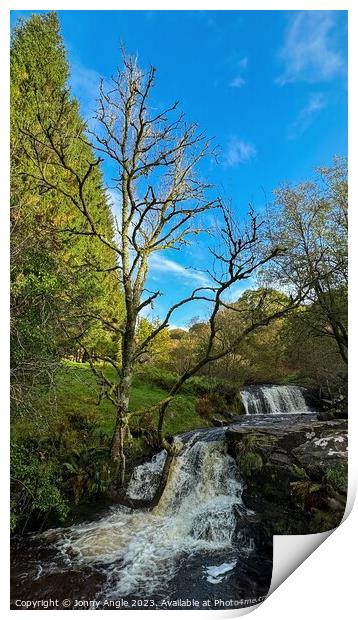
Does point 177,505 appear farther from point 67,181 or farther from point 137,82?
point 137,82

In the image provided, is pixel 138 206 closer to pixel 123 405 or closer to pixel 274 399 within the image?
pixel 123 405

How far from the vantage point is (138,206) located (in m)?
4.21

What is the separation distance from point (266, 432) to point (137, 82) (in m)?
3.64

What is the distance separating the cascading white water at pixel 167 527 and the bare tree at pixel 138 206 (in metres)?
0.35

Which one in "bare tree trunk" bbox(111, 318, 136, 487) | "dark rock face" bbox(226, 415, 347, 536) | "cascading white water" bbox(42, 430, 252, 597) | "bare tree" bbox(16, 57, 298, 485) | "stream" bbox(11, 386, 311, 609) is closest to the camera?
"stream" bbox(11, 386, 311, 609)

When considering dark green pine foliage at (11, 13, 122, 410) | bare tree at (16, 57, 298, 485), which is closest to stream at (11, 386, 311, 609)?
bare tree at (16, 57, 298, 485)

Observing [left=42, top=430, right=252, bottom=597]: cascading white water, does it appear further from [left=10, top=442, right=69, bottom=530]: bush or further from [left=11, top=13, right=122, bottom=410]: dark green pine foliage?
[left=11, top=13, right=122, bottom=410]: dark green pine foliage

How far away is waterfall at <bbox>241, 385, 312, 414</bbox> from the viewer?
158 inches

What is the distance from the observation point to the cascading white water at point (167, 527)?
310 cm

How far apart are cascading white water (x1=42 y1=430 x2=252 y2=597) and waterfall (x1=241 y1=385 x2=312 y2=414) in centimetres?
56

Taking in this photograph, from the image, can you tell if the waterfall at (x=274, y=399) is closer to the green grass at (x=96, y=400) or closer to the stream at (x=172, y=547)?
the stream at (x=172, y=547)

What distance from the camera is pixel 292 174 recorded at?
3.46 m
